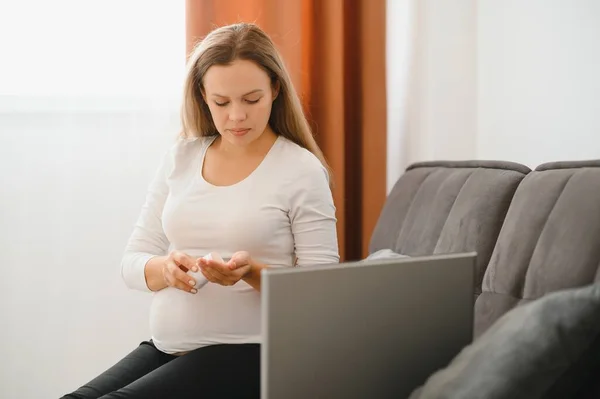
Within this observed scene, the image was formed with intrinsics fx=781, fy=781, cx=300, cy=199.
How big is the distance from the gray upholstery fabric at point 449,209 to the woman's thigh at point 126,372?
0.64 meters

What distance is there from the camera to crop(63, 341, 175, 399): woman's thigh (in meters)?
1.52

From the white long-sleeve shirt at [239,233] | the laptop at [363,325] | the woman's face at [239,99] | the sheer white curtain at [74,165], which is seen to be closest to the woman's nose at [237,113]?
the woman's face at [239,99]

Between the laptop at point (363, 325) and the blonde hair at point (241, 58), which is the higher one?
the blonde hair at point (241, 58)

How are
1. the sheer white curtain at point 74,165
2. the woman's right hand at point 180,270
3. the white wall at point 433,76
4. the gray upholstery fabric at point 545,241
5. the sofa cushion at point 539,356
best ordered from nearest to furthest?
the sofa cushion at point 539,356, the gray upholstery fabric at point 545,241, the woman's right hand at point 180,270, the sheer white curtain at point 74,165, the white wall at point 433,76

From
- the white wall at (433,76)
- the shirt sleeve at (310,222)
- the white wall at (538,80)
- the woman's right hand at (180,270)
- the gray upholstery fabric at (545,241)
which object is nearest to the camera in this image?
the gray upholstery fabric at (545,241)

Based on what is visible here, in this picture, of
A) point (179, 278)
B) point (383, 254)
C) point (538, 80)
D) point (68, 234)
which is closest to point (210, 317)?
point (179, 278)

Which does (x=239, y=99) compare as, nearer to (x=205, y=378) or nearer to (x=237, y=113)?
(x=237, y=113)

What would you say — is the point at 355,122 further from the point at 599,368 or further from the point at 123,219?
the point at 599,368

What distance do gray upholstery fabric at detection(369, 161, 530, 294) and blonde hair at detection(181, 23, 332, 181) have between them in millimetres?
300

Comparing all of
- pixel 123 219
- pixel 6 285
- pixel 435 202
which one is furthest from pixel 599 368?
pixel 6 285

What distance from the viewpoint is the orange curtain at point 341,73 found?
2.36 metres

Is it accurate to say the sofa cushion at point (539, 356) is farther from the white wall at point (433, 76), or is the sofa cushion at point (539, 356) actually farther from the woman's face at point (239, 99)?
the white wall at point (433, 76)

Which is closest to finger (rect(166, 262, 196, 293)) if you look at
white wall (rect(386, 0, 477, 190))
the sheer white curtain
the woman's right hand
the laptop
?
the woman's right hand

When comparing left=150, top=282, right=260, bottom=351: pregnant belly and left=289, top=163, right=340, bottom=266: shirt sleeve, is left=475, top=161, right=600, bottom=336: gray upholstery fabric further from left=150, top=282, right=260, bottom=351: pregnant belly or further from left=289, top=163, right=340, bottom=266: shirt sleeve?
left=150, top=282, right=260, bottom=351: pregnant belly
